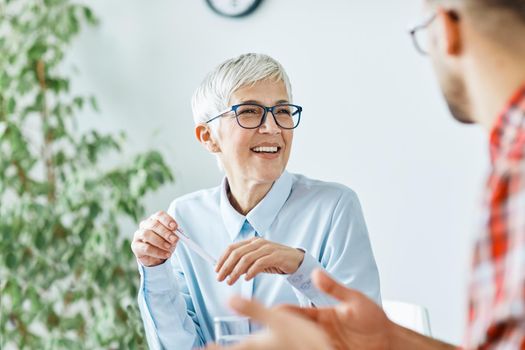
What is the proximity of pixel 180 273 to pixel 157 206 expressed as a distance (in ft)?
4.53

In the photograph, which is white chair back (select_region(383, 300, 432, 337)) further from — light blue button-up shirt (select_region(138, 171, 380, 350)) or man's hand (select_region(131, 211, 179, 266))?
man's hand (select_region(131, 211, 179, 266))

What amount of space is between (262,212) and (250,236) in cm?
6

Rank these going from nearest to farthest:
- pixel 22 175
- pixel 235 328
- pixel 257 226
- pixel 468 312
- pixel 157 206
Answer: pixel 468 312 < pixel 235 328 < pixel 257 226 < pixel 22 175 < pixel 157 206

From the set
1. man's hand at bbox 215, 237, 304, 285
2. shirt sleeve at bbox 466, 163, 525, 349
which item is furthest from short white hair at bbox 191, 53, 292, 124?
shirt sleeve at bbox 466, 163, 525, 349

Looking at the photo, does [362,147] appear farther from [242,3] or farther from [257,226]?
[257,226]

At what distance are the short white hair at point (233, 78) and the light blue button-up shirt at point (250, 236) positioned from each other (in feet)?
0.69

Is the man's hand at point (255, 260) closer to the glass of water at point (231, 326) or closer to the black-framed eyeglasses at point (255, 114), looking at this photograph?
the glass of water at point (231, 326)

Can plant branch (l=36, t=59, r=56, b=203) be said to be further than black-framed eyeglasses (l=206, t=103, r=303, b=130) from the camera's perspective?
Yes

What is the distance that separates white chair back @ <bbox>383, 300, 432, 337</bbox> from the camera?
163 cm

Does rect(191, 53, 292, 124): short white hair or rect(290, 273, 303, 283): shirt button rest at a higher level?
rect(191, 53, 292, 124): short white hair

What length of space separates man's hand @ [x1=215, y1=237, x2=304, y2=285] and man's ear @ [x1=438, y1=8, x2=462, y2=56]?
621 millimetres

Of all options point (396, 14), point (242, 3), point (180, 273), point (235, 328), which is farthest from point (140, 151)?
point (235, 328)

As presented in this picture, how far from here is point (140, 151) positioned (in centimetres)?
309

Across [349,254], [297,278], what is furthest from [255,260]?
[349,254]
